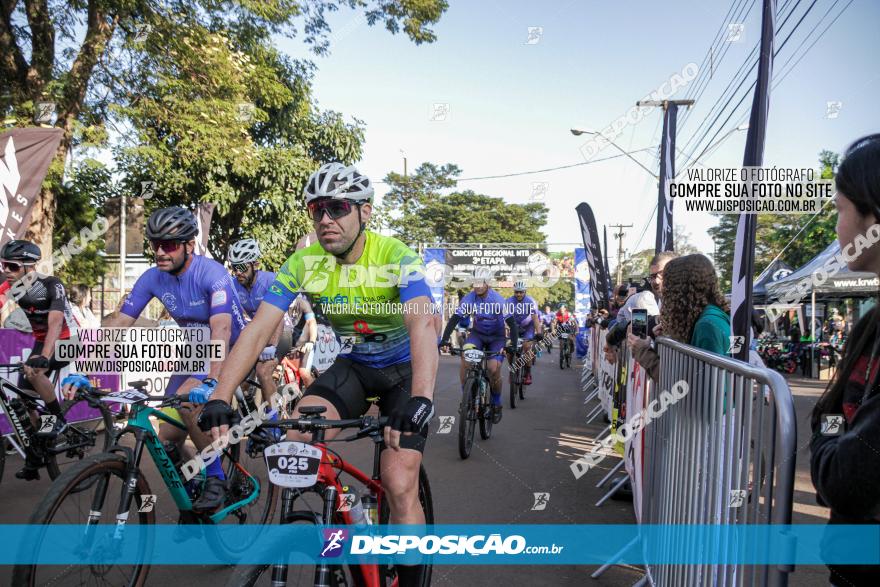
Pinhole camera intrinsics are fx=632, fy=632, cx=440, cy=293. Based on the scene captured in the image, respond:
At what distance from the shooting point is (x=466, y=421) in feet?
24.3

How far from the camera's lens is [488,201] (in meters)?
68.4

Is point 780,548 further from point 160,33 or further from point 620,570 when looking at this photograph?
point 160,33

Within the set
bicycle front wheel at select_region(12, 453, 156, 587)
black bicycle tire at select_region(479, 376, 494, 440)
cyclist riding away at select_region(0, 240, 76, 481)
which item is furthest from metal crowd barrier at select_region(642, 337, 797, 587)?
cyclist riding away at select_region(0, 240, 76, 481)

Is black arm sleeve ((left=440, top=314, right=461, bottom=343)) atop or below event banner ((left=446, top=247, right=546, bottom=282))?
below

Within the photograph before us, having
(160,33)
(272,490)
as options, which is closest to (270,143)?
(160,33)

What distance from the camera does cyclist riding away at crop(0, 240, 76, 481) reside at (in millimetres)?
5855

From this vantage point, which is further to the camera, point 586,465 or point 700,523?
point 586,465

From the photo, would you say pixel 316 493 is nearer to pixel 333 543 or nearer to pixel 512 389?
pixel 333 543

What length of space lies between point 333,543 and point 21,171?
7818 mm

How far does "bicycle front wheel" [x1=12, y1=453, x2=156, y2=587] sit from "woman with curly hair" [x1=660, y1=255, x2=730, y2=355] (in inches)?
127

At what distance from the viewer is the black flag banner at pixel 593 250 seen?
13.5m

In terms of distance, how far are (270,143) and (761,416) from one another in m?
19.2

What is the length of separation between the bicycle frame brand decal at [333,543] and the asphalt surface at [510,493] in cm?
187

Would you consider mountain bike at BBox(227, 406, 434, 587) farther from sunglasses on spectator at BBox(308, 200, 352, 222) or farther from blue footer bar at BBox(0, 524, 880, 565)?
sunglasses on spectator at BBox(308, 200, 352, 222)
